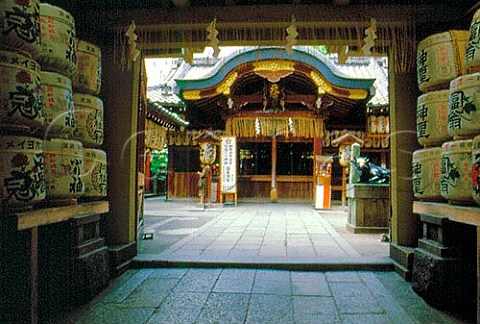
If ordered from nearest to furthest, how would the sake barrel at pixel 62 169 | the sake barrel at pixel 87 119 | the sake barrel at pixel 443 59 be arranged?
the sake barrel at pixel 62 169
the sake barrel at pixel 443 59
the sake barrel at pixel 87 119

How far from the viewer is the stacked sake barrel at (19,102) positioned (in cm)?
281

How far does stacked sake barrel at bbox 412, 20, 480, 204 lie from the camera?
3.52 meters

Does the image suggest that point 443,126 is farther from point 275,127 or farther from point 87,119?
point 275,127

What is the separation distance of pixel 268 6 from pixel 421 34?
2061 mm

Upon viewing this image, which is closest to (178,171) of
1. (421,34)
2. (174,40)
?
(174,40)

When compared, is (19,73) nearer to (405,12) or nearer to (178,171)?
(405,12)

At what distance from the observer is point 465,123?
3326 millimetres

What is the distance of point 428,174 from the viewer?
429 centimetres

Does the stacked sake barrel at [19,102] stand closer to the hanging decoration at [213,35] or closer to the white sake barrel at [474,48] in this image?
the hanging decoration at [213,35]

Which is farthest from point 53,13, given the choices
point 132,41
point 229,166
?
point 229,166

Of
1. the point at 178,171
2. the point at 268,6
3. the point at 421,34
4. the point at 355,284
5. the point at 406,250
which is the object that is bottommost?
the point at 355,284

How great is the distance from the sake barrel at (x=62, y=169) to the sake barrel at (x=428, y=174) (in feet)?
12.3

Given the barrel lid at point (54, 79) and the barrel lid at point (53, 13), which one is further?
the barrel lid at point (53, 13)

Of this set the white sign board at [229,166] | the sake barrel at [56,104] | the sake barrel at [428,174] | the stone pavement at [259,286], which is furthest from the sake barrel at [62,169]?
the white sign board at [229,166]
